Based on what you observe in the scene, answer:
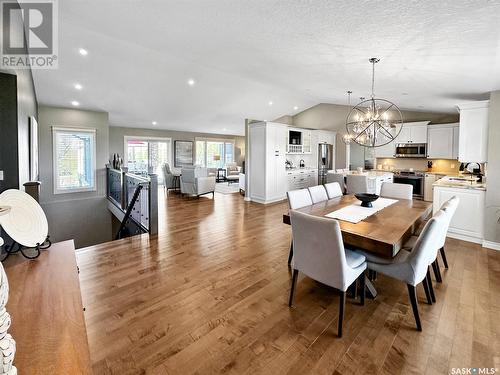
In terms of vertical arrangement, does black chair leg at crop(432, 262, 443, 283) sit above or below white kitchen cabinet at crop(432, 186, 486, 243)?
below

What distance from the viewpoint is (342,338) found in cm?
195

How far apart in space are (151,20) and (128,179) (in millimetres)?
3576

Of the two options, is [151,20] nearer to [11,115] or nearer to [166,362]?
[11,115]

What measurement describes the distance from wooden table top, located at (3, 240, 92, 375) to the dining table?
1924mm

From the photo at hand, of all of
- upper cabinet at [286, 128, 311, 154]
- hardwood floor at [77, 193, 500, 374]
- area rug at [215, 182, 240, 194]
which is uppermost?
upper cabinet at [286, 128, 311, 154]

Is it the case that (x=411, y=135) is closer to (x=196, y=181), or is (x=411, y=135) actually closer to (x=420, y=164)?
(x=420, y=164)

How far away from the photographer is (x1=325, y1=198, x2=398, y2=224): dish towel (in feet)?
8.55

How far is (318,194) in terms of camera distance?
3.65 meters

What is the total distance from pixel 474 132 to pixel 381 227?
3242 millimetres

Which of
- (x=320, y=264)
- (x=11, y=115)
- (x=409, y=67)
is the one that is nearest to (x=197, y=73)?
(x=11, y=115)

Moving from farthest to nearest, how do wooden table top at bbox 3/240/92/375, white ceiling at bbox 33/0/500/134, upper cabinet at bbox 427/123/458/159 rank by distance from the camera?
upper cabinet at bbox 427/123/458/159 < white ceiling at bbox 33/0/500/134 < wooden table top at bbox 3/240/92/375

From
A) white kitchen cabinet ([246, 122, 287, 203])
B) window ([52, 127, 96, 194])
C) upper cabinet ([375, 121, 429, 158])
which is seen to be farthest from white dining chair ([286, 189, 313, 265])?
window ([52, 127, 96, 194])

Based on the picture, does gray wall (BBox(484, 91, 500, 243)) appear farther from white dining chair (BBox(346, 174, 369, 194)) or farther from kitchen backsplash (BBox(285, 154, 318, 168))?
kitchen backsplash (BBox(285, 154, 318, 168))

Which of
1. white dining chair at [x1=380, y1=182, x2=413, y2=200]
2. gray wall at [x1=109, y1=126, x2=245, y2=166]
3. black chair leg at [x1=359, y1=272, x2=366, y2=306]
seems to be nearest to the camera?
black chair leg at [x1=359, y1=272, x2=366, y2=306]
